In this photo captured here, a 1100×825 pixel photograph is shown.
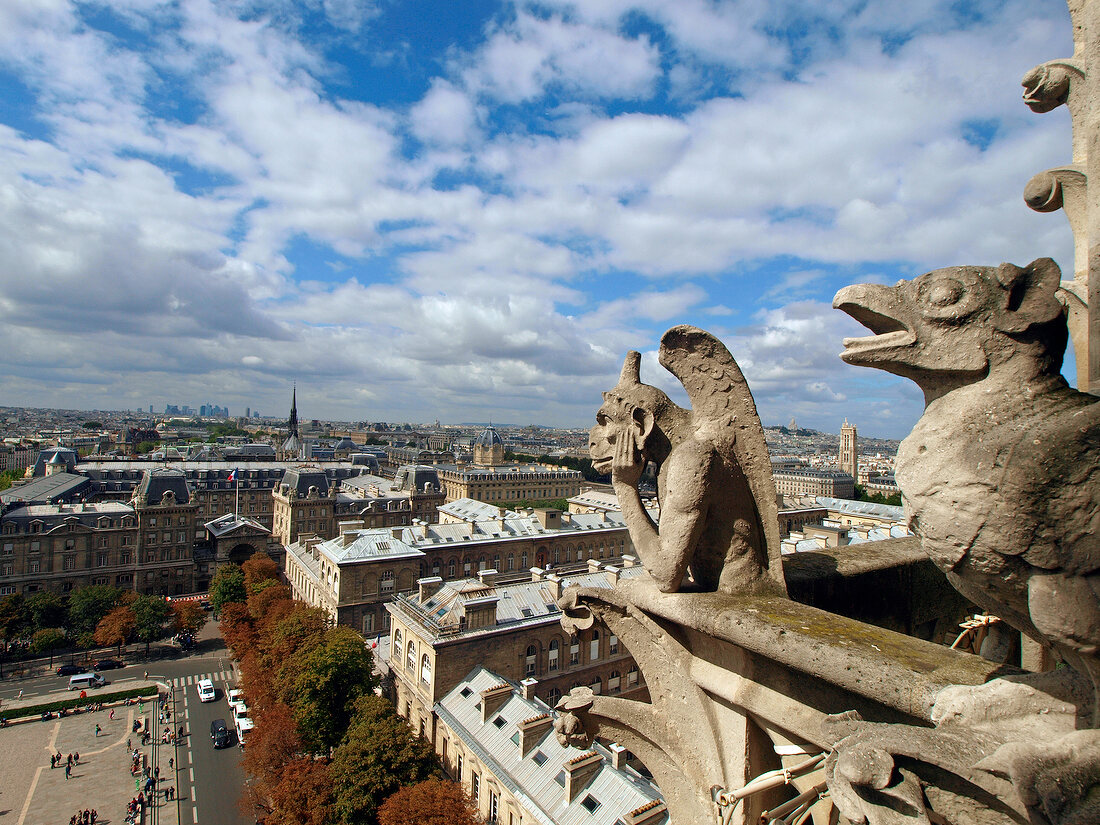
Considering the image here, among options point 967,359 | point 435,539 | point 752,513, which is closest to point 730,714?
point 752,513

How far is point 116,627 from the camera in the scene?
5228 centimetres

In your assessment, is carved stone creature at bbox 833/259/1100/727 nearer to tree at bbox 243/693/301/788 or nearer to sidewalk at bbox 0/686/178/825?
tree at bbox 243/693/301/788

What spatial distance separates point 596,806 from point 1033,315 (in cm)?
2448

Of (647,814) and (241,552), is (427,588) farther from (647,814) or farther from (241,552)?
(241,552)

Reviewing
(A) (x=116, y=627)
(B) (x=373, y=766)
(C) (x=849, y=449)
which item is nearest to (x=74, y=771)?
(A) (x=116, y=627)

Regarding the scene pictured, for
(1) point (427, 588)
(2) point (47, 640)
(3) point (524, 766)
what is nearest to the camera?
(3) point (524, 766)

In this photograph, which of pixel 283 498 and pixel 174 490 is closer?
pixel 174 490

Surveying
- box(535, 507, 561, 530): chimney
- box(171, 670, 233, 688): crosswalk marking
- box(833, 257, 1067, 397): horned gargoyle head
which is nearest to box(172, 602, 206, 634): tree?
box(171, 670, 233, 688): crosswalk marking

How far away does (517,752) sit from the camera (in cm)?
2606

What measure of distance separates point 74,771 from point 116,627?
63.5 feet

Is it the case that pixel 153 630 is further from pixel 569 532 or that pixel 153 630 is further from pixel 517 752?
pixel 517 752

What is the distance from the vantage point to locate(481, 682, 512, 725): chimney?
28.9 meters

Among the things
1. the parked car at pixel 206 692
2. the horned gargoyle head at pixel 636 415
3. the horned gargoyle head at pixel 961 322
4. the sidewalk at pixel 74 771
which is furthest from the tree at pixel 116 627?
the horned gargoyle head at pixel 961 322

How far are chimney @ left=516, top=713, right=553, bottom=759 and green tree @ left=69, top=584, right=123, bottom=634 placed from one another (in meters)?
50.0
